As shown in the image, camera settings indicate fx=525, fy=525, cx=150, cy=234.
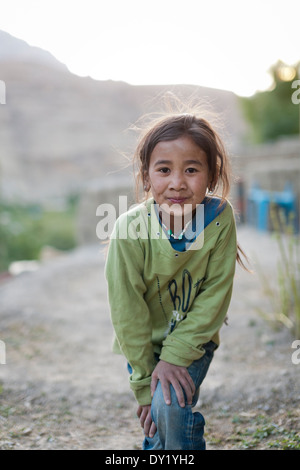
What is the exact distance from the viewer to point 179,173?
1694mm

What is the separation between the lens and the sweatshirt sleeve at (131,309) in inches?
69.2

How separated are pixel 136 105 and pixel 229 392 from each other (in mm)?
29745

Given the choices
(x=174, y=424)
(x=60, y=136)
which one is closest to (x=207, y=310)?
(x=174, y=424)

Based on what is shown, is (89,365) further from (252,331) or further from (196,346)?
(196,346)

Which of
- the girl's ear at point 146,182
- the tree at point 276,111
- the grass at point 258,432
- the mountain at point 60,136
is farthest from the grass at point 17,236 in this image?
the mountain at point 60,136

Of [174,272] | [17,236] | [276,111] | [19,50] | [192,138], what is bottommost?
[17,236]

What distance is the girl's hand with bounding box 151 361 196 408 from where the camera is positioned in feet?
5.53

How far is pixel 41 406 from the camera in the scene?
2.68 m

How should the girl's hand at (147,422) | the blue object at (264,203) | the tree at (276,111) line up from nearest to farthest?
the girl's hand at (147,422) < the blue object at (264,203) < the tree at (276,111)

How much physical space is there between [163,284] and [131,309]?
0.15 m

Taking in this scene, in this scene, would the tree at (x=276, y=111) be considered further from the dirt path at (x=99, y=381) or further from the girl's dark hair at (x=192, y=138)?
the girl's dark hair at (x=192, y=138)

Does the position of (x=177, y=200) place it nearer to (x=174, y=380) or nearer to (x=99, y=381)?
(x=174, y=380)

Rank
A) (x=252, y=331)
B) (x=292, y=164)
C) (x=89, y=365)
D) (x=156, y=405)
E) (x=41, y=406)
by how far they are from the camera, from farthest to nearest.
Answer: (x=292, y=164)
(x=252, y=331)
(x=89, y=365)
(x=41, y=406)
(x=156, y=405)

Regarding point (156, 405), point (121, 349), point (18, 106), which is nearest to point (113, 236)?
point (121, 349)
